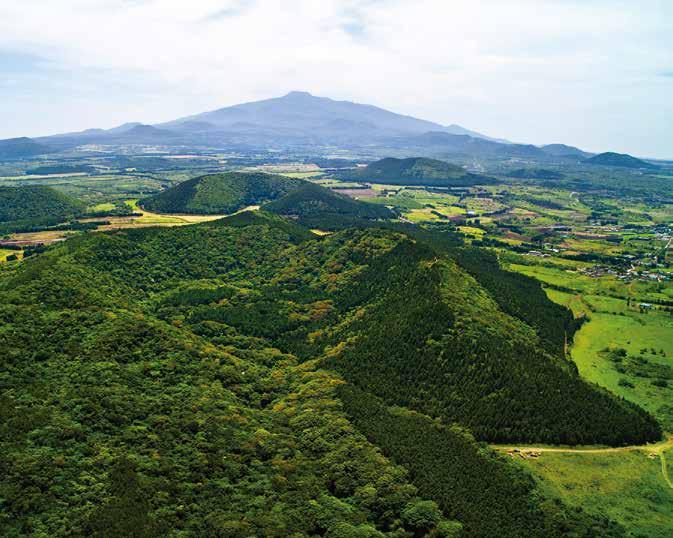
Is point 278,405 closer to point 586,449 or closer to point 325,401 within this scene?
point 325,401

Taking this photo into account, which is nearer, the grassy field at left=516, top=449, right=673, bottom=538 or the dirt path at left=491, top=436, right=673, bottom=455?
the grassy field at left=516, top=449, right=673, bottom=538

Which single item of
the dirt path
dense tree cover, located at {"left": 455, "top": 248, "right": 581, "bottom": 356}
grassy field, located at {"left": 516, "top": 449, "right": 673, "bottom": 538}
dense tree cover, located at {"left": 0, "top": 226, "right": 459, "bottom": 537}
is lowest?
grassy field, located at {"left": 516, "top": 449, "right": 673, "bottom": 538}

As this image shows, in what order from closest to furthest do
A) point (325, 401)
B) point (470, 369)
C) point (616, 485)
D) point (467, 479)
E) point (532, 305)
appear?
point (467, 479) < point (616, 485) < point (325, 401) < point (470, 369) < point (532, 305)

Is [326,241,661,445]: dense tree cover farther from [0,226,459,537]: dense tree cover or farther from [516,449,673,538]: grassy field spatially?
[0,226,459,537]: dense tree cover

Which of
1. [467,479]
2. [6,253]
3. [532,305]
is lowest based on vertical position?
[467,479]

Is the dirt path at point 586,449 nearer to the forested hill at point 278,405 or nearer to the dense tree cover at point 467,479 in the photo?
the forested hill at point 278,405

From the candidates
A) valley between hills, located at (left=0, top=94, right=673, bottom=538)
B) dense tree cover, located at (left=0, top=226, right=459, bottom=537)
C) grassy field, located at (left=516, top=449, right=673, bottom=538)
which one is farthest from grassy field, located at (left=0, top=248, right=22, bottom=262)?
grassy field, located at (left=516, top=449, right=673, bottom=538)

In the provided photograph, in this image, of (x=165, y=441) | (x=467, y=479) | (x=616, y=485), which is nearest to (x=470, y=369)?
(x=467, y=479)
